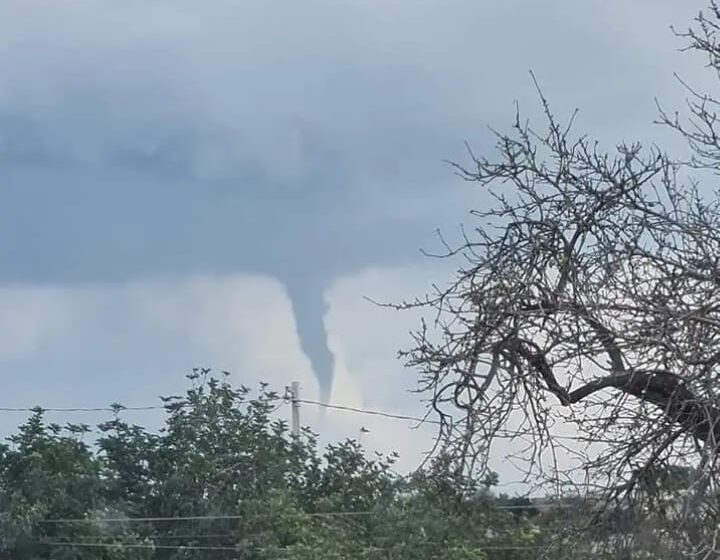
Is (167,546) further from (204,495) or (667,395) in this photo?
(667,395)

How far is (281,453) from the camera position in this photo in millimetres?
15594

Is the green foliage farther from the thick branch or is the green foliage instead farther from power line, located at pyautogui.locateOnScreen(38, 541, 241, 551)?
the thick branch

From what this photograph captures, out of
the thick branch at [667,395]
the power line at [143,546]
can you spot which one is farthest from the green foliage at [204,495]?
the thick branch at [667,395]

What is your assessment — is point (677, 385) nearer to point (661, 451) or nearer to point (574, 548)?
point (661, 451)

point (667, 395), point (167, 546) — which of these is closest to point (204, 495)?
point (167, 546)

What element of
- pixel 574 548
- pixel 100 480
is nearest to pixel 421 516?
pixel 100 480

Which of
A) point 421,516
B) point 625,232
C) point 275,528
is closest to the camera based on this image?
point 625,232

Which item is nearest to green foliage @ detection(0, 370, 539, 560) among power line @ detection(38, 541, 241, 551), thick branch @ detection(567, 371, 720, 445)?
power line @ detection(38, 541, 241, 551)

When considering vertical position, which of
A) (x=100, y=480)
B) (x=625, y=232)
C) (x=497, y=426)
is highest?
(x=100, y=480)

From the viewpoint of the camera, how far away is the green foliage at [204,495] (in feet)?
46.3

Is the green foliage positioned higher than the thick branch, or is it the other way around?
the green foliage

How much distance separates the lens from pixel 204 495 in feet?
50.2

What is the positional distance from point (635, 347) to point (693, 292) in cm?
36

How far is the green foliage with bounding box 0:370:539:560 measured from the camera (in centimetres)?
1412
